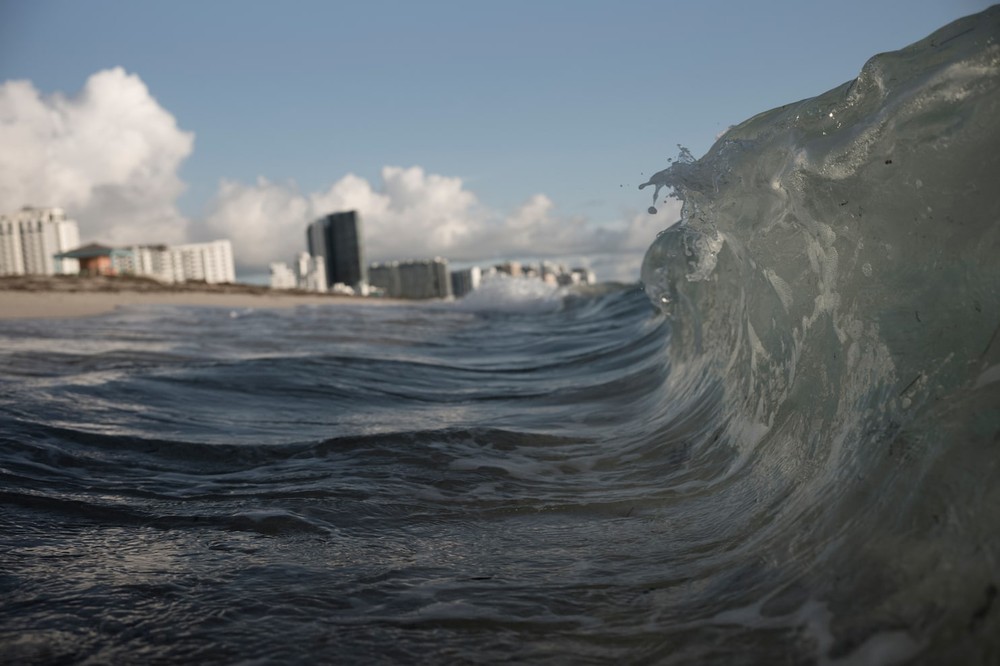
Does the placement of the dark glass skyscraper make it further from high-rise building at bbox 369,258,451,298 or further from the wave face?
the wave face

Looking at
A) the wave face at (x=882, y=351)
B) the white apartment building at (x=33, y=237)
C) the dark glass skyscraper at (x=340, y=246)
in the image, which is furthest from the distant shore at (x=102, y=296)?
the dark glass skyscraper at (x=340, y=246)

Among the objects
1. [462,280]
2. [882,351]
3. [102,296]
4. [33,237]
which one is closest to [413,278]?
[462,280]

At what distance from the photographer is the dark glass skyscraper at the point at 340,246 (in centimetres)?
8544

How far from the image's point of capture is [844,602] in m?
1.64

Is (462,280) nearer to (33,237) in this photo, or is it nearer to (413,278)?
(413,278)

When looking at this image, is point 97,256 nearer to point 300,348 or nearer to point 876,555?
point 300,348

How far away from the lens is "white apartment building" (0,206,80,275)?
212ft

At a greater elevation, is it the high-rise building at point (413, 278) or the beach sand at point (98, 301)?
the high-rise building at point (413, 278)

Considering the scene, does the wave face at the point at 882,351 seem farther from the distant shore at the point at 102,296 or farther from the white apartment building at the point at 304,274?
the white apartment building at the point at 304,274

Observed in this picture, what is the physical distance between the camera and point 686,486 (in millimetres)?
3115

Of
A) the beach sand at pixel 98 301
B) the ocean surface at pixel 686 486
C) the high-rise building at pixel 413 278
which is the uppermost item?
the high-rise building at pixel 413 278

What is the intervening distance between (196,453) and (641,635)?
2.48 meters

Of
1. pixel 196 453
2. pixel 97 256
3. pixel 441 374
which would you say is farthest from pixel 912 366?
pixel 97 256

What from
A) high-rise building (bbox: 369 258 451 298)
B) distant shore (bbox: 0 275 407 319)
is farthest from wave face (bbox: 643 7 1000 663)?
high-rise building (bbox: 369 258 451 298)
